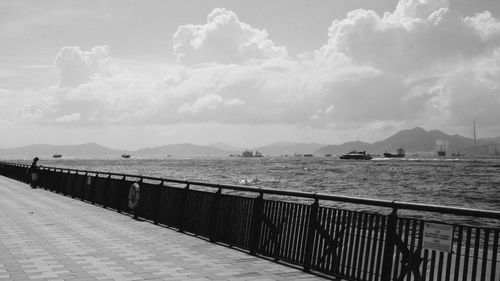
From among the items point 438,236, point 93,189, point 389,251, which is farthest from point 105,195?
point 438,236

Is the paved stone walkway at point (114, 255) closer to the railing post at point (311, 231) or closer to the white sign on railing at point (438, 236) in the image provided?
the railing post at point (311, 231)

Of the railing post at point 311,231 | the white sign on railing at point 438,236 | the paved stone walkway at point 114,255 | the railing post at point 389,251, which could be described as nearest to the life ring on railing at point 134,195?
the paved stone walkway at point 114,255

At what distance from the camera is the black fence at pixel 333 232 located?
19.7ft

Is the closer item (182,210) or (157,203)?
(182,210)

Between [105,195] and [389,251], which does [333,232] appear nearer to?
→ [389,251]

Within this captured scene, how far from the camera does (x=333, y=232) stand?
782 cm

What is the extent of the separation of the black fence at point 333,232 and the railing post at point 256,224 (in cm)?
2

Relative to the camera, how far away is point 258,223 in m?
9.37

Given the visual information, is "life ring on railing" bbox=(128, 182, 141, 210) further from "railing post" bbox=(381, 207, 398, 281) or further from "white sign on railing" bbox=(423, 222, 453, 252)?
"white sign on railing" bbox=(423, 222, 453, 252)

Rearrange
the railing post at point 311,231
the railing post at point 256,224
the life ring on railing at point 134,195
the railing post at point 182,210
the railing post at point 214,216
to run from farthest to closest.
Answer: the life ring on railing at point 134,195 → the railing post at point 182,210 → the railing post at point 214,216 → the railing post at point 256,224 → the railing post at point 311,231

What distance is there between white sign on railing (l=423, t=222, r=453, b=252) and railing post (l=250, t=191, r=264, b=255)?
3682 millimetres

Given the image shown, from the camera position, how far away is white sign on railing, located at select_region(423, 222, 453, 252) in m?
5.90

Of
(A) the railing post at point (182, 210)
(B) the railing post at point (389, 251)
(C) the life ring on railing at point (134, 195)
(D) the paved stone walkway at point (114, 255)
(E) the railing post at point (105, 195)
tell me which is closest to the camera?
(B) the railing post at point (389, 251)

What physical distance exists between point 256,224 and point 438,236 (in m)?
4.02
